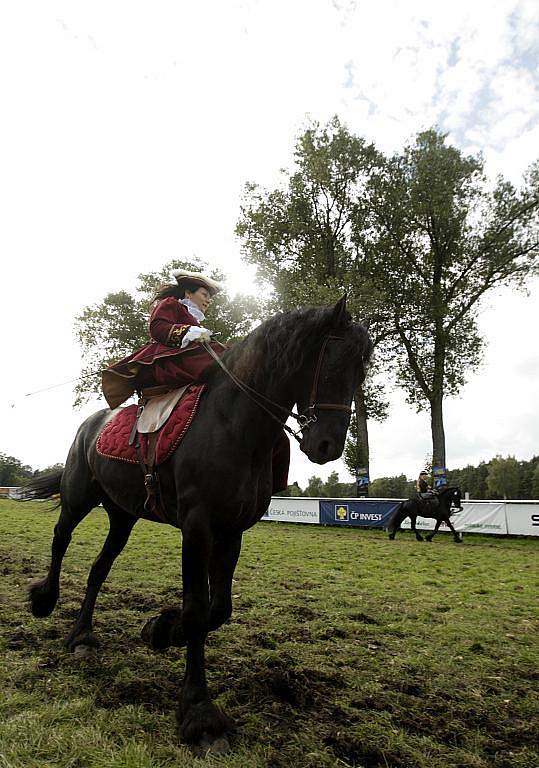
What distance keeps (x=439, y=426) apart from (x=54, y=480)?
21.9m

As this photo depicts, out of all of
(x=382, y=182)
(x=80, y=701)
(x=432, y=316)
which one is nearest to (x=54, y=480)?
(x=80, y=701)

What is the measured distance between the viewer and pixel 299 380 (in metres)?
3.53

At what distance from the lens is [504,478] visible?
90.8 metres

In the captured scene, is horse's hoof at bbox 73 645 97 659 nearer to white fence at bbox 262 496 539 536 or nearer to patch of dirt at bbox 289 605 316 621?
patch of dirt at bbox 289 605 316 621

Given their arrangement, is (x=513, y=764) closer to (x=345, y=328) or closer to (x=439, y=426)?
(x=345, y=328)

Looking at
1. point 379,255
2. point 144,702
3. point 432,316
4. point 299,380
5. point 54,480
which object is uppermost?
point 379,255

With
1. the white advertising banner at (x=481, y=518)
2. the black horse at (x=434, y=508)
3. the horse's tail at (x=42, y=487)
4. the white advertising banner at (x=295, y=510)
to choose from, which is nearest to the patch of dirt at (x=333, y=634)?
the horse's tail at (x=42, y=487)

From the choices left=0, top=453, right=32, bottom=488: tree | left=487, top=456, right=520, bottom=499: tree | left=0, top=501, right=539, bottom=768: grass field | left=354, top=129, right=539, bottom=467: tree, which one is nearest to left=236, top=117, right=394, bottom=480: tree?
left=354, top=129, right=539, bottom=467: tree

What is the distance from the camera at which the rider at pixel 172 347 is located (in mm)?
4023

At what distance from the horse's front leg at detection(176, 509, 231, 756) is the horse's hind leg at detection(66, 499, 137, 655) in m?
1.59

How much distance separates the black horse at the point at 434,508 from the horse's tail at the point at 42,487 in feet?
43.5

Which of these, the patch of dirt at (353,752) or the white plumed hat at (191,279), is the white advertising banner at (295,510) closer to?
the white plumed hat at (191,279)

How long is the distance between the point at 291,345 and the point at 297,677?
245 cm

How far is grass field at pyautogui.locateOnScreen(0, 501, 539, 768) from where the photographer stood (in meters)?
2.79
